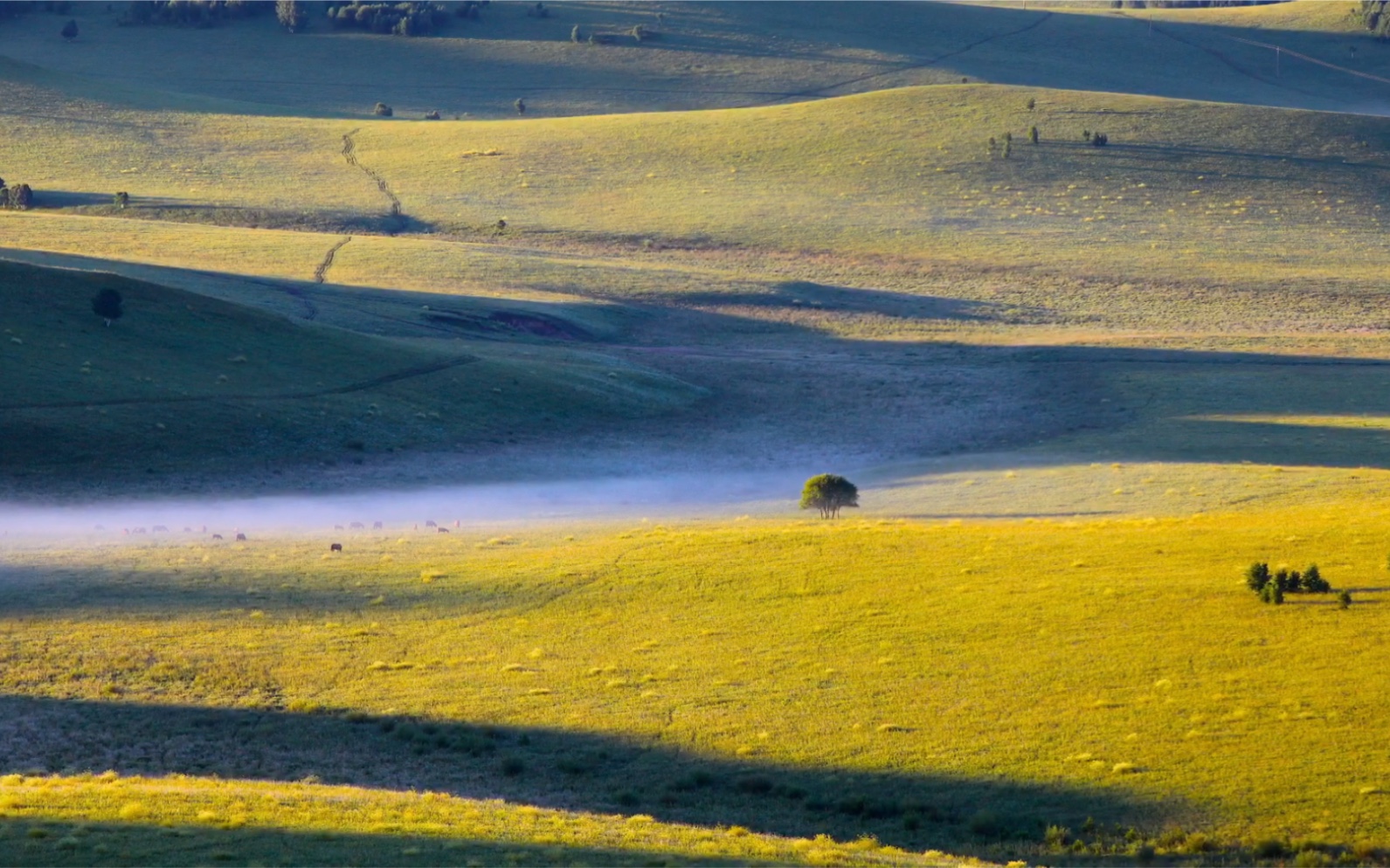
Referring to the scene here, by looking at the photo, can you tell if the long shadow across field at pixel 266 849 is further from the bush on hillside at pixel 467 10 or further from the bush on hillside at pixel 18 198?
the bush on hillside at pixel 467 10

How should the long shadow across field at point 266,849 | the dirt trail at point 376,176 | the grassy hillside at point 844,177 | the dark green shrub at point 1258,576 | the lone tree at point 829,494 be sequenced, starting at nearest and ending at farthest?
the long shadow across field at point 266,849 → the dark green shrub at point 1258,576 → the lone tree at point 829,494 → the grassy hillside at point 844,177 → the dirt trail at point 376,176

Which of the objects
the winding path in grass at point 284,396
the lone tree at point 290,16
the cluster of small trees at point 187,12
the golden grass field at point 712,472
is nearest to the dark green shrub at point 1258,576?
→ the golden grass field at point 712,472

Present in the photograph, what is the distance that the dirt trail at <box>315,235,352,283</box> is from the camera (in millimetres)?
76238

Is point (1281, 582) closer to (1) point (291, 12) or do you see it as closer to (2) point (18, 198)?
(2) point (18, 198)

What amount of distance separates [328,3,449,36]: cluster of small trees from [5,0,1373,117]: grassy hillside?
1939mm

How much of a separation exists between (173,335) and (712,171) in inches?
2380

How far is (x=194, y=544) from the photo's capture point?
37438 mm

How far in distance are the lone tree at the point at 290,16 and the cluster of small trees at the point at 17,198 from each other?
8510 cm

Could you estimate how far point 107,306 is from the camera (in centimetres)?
5528

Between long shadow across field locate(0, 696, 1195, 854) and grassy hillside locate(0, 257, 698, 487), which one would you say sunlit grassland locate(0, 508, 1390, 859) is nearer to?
long shadow across field locate(0, 696, 1195, 854)

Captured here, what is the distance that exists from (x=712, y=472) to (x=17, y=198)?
205 feet

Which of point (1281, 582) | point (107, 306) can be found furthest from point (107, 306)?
point (1281, 582)

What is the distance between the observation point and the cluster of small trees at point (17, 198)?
94.5 meters

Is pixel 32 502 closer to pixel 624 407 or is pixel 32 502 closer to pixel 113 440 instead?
pixel 113 440
